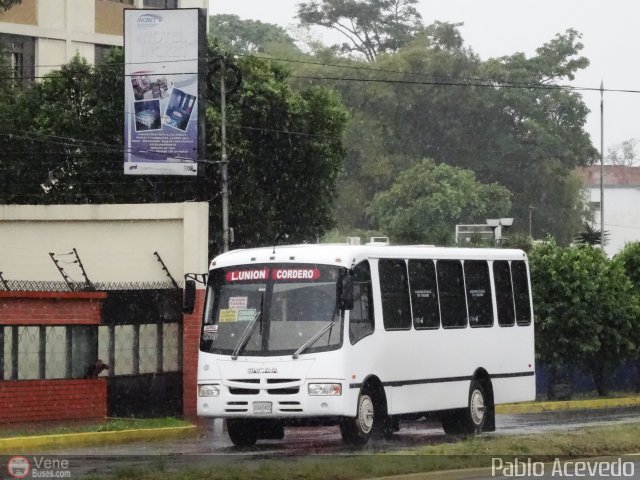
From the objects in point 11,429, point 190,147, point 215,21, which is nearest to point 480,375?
point 11,429

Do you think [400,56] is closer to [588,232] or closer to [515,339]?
[588,232]

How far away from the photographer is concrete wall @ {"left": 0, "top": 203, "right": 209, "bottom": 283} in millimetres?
31359

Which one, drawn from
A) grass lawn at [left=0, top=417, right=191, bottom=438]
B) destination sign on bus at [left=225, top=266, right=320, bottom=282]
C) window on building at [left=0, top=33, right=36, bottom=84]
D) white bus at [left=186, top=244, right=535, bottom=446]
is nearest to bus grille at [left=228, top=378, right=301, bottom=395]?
white bus at [left=186, top=244, right=535, bottom=446]

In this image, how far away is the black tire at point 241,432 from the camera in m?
21.3

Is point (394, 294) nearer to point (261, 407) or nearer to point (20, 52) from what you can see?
point (261, 407)

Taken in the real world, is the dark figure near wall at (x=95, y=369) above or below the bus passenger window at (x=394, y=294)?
below

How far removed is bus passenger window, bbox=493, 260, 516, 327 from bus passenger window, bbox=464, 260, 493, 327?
31 centimetres

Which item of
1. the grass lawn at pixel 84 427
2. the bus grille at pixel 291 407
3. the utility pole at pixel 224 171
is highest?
the utility pole at pixel 224 171

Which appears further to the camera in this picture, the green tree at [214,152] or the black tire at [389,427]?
the green tree at [214,152]

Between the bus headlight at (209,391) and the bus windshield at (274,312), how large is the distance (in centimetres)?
50

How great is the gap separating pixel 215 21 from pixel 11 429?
9363 centimetres

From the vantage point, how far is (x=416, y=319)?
22.4 meters

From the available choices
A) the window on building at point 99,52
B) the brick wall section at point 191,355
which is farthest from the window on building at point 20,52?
the brick wall section at point 191,355

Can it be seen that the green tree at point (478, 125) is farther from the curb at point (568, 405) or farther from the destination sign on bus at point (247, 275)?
the destination sign on bus at point (247, 275)
